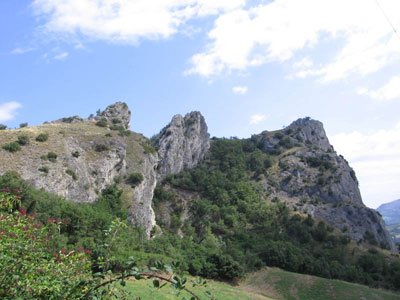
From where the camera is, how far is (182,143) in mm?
99812

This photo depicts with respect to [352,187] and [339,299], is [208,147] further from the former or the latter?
[339,299]

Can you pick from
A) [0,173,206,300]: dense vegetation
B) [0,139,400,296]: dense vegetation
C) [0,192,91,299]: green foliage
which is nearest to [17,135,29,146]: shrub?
[0,139,400,296]: dense vegetation

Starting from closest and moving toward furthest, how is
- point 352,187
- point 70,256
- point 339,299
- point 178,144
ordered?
point 70,256 → point 339,299 → point 178,144 → point 352,187

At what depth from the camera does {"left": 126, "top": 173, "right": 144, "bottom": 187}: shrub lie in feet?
213

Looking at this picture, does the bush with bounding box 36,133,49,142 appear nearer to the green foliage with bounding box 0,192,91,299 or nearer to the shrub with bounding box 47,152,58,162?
the shrub with bounding box 47,152,58,162

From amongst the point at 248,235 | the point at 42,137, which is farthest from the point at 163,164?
the point at 42,137

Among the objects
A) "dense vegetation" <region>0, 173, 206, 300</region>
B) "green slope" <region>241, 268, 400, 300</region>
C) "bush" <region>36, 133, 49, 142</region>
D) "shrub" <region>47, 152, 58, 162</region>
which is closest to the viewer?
"dense vegetation" <region>0, 173, 206, 300</region>

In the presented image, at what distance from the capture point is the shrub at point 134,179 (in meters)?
65.1

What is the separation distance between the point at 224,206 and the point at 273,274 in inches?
1198

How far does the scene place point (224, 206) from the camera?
276 feet

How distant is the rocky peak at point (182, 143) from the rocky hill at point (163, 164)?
24 centimetres

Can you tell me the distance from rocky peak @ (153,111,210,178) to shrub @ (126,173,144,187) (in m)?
25.4

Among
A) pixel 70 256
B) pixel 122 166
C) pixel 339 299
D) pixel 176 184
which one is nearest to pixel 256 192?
pixel 176 184

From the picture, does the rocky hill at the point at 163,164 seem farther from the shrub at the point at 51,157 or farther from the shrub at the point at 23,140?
the shrub at the point at 23,140
